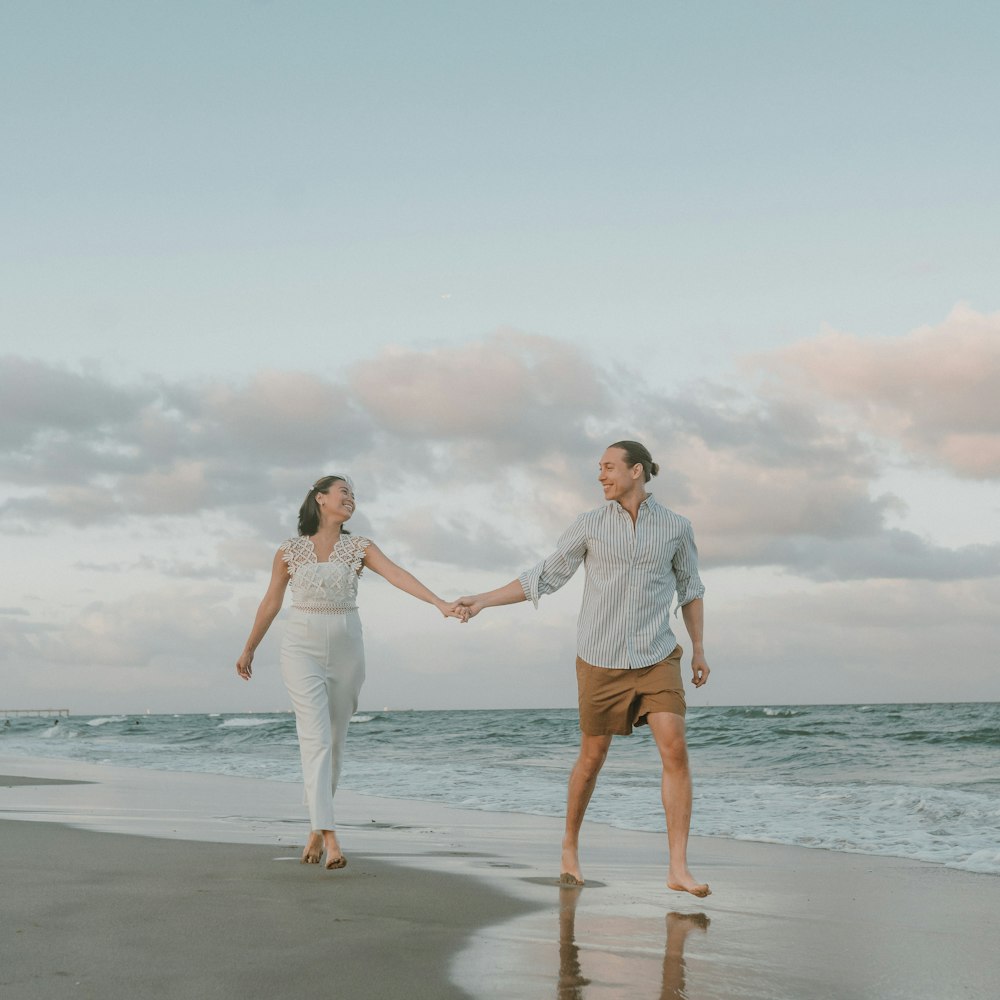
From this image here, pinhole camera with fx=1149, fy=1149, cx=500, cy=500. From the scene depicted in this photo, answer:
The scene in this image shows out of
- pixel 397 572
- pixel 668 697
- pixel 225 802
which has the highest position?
pixel 397 572

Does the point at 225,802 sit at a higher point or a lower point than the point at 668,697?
lower

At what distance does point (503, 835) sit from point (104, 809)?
11.9 feet

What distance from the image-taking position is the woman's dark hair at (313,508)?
6.31 meters

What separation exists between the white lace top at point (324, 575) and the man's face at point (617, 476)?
1.54 meters

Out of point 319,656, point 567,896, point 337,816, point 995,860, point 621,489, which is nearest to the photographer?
point 567,896

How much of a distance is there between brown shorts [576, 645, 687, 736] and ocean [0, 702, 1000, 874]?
8.47 feet

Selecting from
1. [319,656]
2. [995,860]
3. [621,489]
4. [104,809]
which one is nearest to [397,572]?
[319,656]

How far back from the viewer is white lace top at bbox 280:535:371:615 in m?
6.13

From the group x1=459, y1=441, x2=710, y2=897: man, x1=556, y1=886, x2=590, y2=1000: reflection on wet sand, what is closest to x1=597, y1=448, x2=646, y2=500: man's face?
x1=459, y1=441, x2=710, y2=897: man

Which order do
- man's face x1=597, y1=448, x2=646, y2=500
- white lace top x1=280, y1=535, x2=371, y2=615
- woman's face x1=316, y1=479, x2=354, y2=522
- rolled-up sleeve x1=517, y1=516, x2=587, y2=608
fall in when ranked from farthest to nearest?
woman's face x1=316, y1=479, x2=354, y2=522 < white lace top x1=280, y1=535, x2=371, y2=615 < rolled-up sleeve x1=517, y1=516, x2=587, y2=608 < man's face x1=597, y1=448, x2=646, y2=500

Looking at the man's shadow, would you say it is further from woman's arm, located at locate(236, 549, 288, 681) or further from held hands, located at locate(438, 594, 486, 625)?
woman's arm, located at locate(236, 549, 288, 681)

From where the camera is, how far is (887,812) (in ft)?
31.8

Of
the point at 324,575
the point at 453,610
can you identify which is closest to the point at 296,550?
the point at 324,575

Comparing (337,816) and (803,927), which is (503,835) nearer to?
(337,816)
